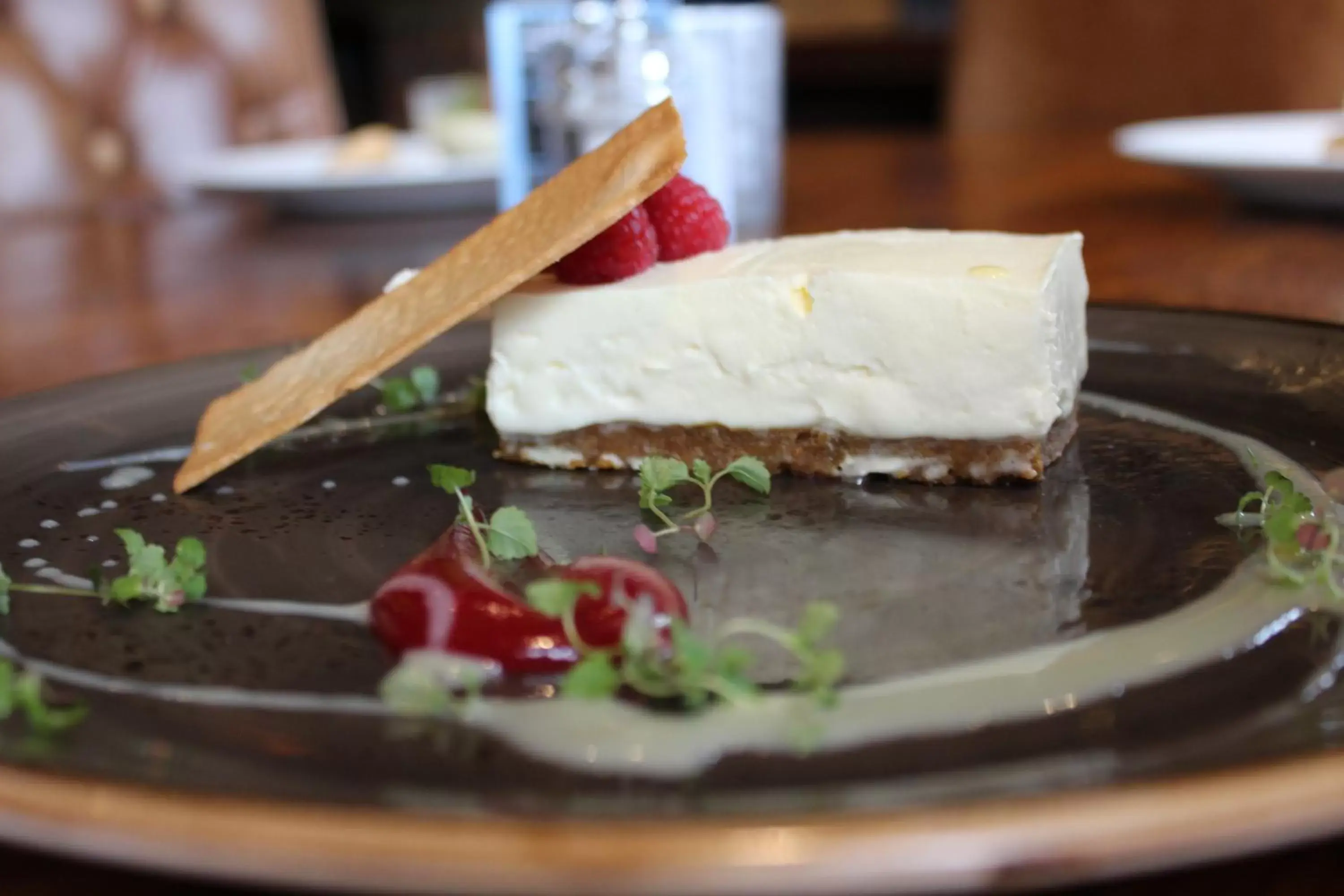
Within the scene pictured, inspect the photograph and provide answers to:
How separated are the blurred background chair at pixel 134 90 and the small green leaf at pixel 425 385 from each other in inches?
85.2

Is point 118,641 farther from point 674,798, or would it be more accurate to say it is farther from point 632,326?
point 632,326

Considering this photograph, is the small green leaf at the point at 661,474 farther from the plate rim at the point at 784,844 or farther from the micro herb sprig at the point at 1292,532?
the plate rim at the point at 784,844

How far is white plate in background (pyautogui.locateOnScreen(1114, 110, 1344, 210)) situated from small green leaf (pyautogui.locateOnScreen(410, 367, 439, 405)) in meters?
1.29

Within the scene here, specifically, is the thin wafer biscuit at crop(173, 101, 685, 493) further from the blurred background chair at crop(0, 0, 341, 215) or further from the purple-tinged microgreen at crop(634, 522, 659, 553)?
the blurred background chair at crop(0, 0, 341, 215)

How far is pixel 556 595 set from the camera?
31.0 inches

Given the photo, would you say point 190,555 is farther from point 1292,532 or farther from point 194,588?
point 1292,532

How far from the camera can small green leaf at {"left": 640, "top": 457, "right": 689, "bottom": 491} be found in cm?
113

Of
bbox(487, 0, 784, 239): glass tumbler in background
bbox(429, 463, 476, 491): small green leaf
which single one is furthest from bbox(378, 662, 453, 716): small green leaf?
bbox(487, 0, 784, 239): glass tumbler in background

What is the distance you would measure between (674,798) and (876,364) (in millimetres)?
686

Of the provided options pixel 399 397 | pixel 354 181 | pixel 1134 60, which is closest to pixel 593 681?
pixel 399 397

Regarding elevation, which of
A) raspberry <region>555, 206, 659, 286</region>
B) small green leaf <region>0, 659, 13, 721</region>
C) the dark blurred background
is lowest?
the dark blurred background

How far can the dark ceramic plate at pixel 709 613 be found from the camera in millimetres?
518

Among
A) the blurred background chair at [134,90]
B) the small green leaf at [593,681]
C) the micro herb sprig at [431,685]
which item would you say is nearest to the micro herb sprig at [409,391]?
the micro herb sprig at [431,685]

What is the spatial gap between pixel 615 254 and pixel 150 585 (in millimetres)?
532
